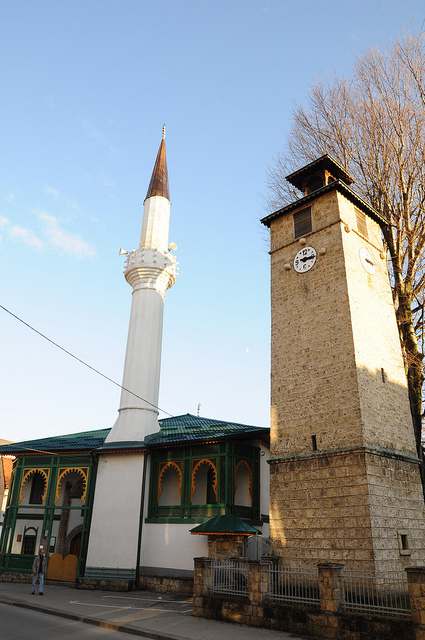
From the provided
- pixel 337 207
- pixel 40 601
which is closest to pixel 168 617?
pixel 40 601

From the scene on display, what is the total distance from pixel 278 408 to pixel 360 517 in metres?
4.63

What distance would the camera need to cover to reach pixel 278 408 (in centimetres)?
1684

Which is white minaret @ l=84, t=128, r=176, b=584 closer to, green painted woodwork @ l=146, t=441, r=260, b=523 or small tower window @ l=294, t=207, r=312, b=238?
green painted woodwork @ l=146, t=441, r=260, b=523

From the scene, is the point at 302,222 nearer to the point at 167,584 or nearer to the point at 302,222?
the point at 302,222

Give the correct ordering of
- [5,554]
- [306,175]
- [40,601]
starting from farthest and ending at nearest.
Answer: [5,554] < [306,175] < [40,601]

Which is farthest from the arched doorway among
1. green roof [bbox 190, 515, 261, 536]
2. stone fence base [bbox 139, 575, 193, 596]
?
green roof [bbox 190, 515, 261, 536]

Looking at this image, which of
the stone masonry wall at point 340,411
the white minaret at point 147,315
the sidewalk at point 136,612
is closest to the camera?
the sidewalk at point 136,612

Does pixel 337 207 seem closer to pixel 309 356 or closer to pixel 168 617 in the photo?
pixel 309 356

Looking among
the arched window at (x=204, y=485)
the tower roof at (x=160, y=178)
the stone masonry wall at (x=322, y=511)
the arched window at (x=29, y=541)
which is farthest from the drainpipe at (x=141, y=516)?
the tower roof at (x=160, y=178)

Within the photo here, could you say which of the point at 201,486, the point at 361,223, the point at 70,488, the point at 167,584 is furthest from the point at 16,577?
the point at 361,223

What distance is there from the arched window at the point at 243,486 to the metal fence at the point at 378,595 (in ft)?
24.0

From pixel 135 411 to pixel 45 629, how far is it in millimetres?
11029

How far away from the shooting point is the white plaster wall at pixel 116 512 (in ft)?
62.3

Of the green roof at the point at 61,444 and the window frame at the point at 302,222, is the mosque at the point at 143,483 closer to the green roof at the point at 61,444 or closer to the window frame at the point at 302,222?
the green roof at the point at 61,444
